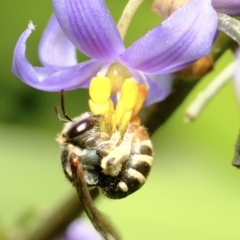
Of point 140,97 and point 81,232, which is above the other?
point 140,97

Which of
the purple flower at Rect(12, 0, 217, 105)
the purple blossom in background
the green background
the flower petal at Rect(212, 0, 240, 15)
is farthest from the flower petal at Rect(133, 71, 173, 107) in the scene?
the green background

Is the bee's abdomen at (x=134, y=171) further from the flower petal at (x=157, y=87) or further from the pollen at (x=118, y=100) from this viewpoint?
the flower petal at (x=157, y=87)

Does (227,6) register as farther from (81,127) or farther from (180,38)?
(81,127)

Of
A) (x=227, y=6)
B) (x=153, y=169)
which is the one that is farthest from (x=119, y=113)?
(x=153, y=169)

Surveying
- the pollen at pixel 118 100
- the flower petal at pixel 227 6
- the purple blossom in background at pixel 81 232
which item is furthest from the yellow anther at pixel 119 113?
the purple blossom in background at pixel 81 232

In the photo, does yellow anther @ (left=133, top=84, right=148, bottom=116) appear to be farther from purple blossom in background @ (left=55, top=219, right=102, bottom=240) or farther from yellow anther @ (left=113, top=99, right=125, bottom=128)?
purple blossom in background @ (left=55, top=219, right=102, bottom=240)

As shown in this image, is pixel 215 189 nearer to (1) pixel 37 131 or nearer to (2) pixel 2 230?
(1) pixel 37 131
